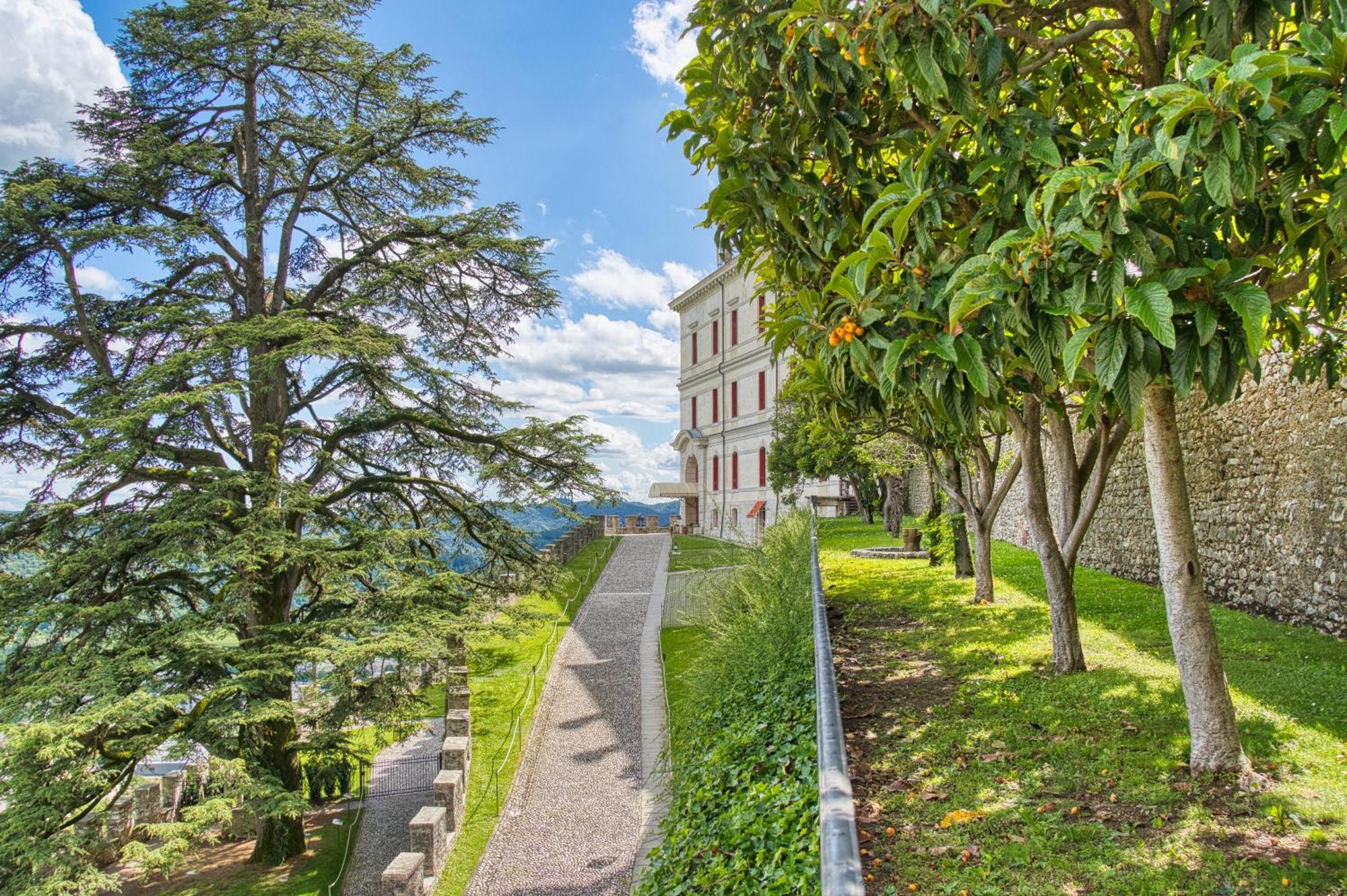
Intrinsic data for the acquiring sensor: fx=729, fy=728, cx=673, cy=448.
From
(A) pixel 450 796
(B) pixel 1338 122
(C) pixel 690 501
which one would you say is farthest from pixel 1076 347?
(C) pixel 690 501

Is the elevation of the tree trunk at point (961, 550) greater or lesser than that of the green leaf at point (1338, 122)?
lesser

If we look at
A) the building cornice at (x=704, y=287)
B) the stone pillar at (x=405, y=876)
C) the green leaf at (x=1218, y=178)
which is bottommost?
the stone pillar at (x=405, y=876)

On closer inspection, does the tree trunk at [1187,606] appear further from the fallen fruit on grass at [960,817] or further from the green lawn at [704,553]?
the green lawn at [704,553]

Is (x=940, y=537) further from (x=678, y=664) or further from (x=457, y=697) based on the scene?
(x=457, y=697)

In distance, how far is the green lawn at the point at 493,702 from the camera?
888cm

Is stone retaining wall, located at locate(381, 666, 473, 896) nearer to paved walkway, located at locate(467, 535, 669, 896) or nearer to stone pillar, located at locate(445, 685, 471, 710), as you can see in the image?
A: stone pillar, located at locate(445, 685, 471, 710)

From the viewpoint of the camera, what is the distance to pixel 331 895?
9164 millimetres

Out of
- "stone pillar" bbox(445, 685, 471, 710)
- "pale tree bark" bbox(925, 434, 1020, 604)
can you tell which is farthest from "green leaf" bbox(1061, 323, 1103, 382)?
"stone pillar" bbox(445, 685, 471, 710)

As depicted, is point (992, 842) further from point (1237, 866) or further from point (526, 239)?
point (526, 239)

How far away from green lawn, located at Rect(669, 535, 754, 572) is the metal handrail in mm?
11988

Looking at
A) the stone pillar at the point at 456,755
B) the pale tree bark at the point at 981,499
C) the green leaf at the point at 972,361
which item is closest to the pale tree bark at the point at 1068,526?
the pale tree bark at the point at 981,499

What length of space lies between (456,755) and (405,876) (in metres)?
2.35

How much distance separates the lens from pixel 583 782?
1010cm

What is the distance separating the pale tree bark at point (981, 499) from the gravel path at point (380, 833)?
8.26 meters
